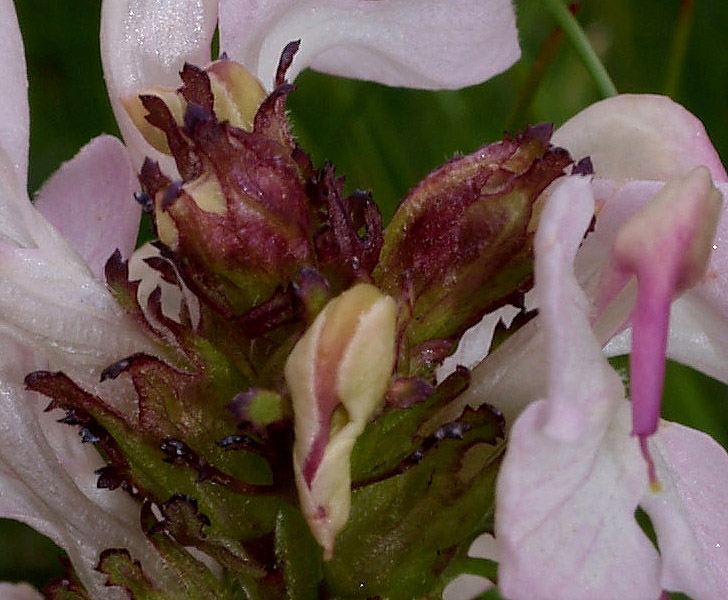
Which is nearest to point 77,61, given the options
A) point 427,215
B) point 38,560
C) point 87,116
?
point 87,116

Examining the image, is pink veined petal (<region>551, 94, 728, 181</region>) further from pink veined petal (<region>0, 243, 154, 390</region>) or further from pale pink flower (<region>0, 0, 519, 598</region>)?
pink veined petal (<region>0, 243, 154, 390</region>)

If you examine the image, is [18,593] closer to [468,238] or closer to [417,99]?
[468,238]

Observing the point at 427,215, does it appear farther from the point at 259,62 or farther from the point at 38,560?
the point at 38,560

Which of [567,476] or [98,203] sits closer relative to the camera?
[567,476]

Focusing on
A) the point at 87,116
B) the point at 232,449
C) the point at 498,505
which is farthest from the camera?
the point at 87,116

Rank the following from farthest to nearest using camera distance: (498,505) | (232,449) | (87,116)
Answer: (87,116) < (232,449) < (498,505)

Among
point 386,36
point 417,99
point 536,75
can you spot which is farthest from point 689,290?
point 417,99

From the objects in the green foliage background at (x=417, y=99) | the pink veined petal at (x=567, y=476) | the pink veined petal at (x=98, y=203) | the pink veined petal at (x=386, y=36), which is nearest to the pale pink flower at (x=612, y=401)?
the pink veined petal at (x=567, y=476)
